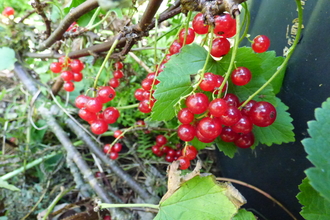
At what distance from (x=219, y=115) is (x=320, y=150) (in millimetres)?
194

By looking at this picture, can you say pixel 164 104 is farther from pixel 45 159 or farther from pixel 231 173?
pixel 45 159

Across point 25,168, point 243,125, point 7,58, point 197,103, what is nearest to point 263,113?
point 243,125

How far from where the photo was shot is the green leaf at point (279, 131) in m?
0.64

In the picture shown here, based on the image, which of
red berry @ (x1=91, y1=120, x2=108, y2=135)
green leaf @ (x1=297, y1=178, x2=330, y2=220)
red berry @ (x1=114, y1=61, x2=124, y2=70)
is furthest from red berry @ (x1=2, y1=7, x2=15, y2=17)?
green leaf @ (x1=297, y1=178, x2=330, y2=220)

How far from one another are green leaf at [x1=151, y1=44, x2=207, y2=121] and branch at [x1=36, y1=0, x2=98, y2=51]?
268mm

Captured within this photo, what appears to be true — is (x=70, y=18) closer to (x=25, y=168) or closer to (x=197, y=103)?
(x=197, y=103)

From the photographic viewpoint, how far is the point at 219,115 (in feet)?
1.68

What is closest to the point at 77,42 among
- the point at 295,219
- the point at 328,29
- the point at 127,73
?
the point at 127,73

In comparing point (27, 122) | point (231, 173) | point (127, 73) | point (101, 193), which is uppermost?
point (127, 73)

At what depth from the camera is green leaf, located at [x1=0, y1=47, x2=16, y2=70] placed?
1077 millimetres

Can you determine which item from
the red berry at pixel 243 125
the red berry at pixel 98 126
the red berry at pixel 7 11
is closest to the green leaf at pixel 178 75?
the red berry at pixel 243 125

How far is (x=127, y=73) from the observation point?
1000 mm

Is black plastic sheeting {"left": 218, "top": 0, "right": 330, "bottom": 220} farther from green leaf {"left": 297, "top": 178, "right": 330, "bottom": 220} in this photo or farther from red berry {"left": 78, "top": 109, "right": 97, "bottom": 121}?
red berry {"left": 78, "top": 109, "right": 97, "bottom": 121}

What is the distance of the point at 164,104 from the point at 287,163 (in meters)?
0.42
